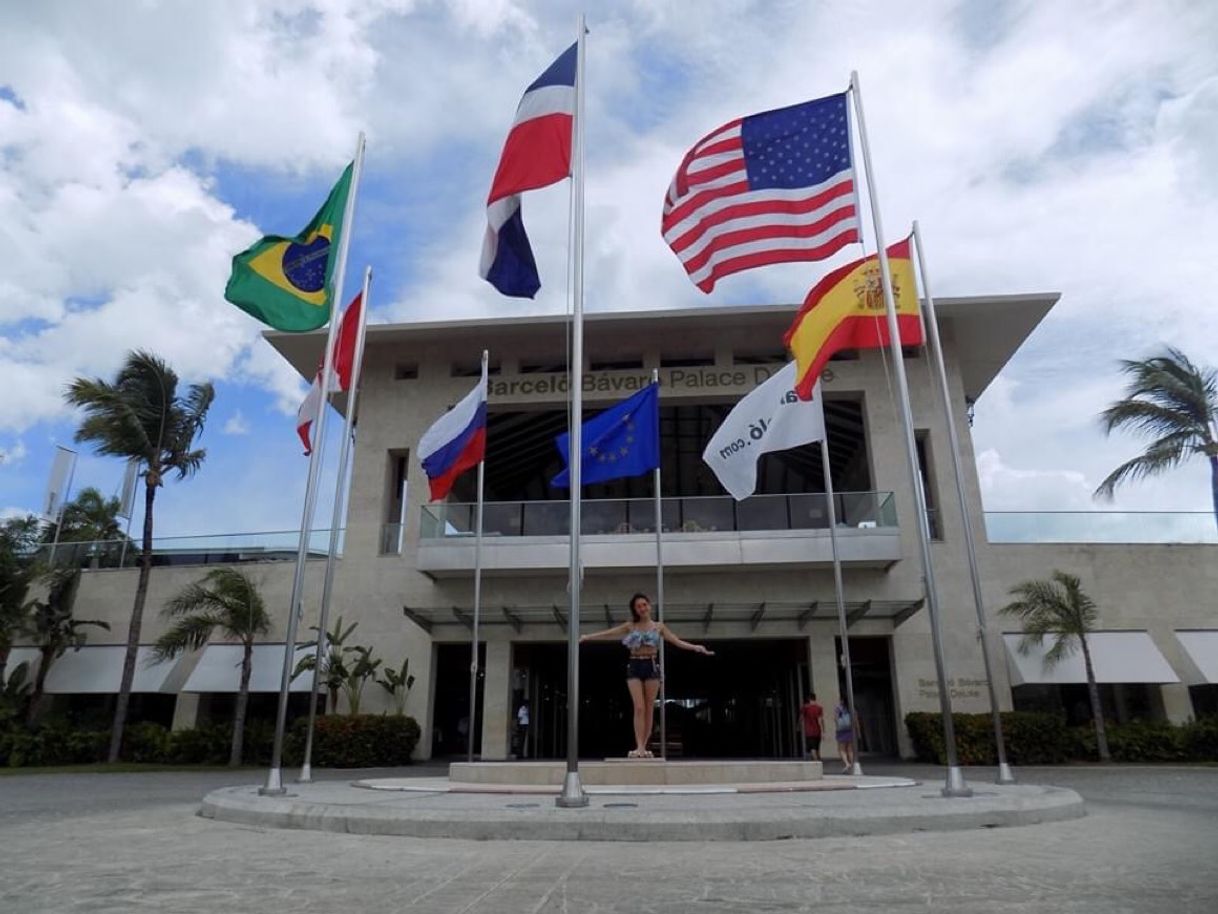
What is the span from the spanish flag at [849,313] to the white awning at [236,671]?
16350 millimetres

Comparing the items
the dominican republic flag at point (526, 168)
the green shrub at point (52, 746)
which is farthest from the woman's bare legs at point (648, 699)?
the green shrub at point (52, 746)

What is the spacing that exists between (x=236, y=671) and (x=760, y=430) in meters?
17.2

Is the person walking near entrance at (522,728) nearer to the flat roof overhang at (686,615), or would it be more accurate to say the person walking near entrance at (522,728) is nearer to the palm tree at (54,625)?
the flat roof overhang at (686,615)

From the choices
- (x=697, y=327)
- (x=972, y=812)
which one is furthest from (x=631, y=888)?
(x=697, y=327)

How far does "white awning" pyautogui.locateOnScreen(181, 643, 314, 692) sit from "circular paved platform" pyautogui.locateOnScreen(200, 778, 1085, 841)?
15.0 meters

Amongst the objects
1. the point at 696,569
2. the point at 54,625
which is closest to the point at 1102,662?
the point at 696,569

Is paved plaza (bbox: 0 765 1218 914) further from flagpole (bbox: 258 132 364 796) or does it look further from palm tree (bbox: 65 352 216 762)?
palm tree (bbox: 65 352 216 762)

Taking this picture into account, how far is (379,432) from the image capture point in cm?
2559

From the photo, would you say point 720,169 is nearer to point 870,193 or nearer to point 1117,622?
point 870,193

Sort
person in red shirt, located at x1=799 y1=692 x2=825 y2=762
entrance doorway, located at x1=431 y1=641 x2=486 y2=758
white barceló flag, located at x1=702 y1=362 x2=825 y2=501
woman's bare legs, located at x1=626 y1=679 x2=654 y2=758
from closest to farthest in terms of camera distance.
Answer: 1. woman's bare legs, located at x1=626 y1=679 x2=654 y2=758
2. white barceló flag, located at x1=702 y1=362 x2=825 y2=501
3. person in red shirt, located at x1=799 y1=692 x2=825 y2=762
4. entrance doorway, located at x1=431 y1=641 x2=486 y2=758

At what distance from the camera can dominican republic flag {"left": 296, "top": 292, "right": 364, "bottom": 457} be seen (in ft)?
43.5

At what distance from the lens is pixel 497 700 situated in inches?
893

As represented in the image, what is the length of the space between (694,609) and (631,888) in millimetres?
17869

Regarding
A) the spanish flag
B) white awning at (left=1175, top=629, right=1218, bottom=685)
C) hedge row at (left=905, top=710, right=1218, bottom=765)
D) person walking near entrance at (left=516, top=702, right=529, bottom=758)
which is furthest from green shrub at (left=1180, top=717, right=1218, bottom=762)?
person walking near entrance at (left=516, top=702, right=529, bottom=758)
